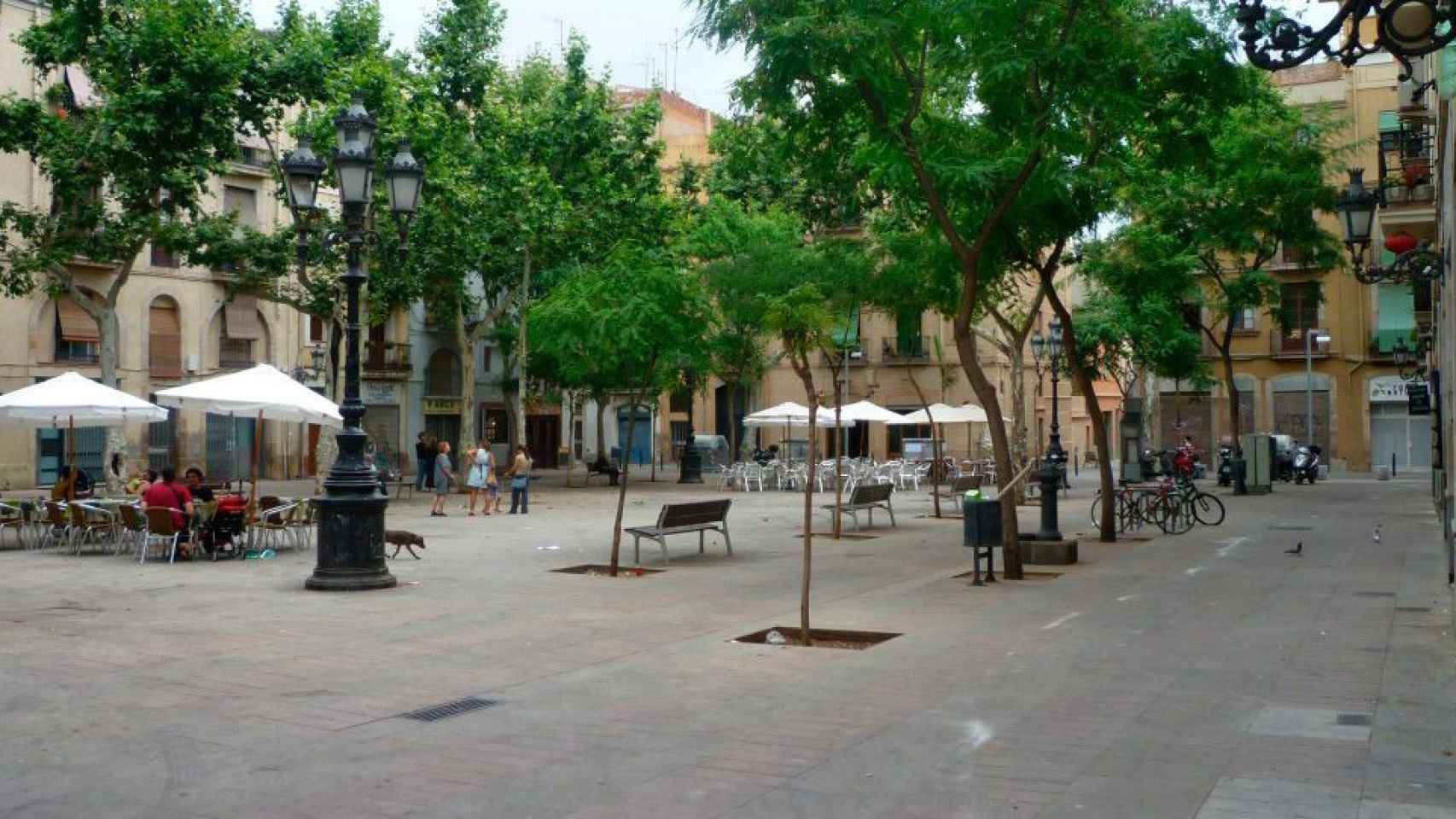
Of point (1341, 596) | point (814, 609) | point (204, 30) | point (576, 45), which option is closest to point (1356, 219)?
point (1341, 596)

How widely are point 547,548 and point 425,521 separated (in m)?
6.73

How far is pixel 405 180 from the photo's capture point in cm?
1446

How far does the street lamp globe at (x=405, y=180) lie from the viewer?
47.3ft

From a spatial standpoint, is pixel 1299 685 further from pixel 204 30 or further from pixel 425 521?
pixel 204 30

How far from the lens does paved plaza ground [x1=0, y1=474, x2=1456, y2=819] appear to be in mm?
5801

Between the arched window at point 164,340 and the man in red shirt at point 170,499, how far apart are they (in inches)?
969

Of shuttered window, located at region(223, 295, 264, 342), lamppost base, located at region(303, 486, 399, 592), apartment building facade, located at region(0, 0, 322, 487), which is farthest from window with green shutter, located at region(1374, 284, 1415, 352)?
lamppost base, located at region(303, 486, 399, 592)

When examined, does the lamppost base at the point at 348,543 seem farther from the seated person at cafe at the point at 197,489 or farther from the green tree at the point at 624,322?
the seated person at cafe at the point at 197,489

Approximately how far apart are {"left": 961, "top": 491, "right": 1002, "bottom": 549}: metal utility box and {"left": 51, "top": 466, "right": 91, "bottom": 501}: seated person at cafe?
1381 cm

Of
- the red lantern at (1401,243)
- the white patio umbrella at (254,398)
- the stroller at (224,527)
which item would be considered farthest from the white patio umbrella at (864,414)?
the stroller at (224,527)

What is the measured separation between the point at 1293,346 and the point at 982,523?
39820 mm

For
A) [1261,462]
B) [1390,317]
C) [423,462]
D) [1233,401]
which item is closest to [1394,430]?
[1390,317]

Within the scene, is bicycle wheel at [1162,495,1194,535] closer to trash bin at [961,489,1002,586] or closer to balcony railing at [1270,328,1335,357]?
trash bin at [961,489,1002,586]

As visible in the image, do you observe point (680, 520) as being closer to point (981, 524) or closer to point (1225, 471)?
point (981, 524)
